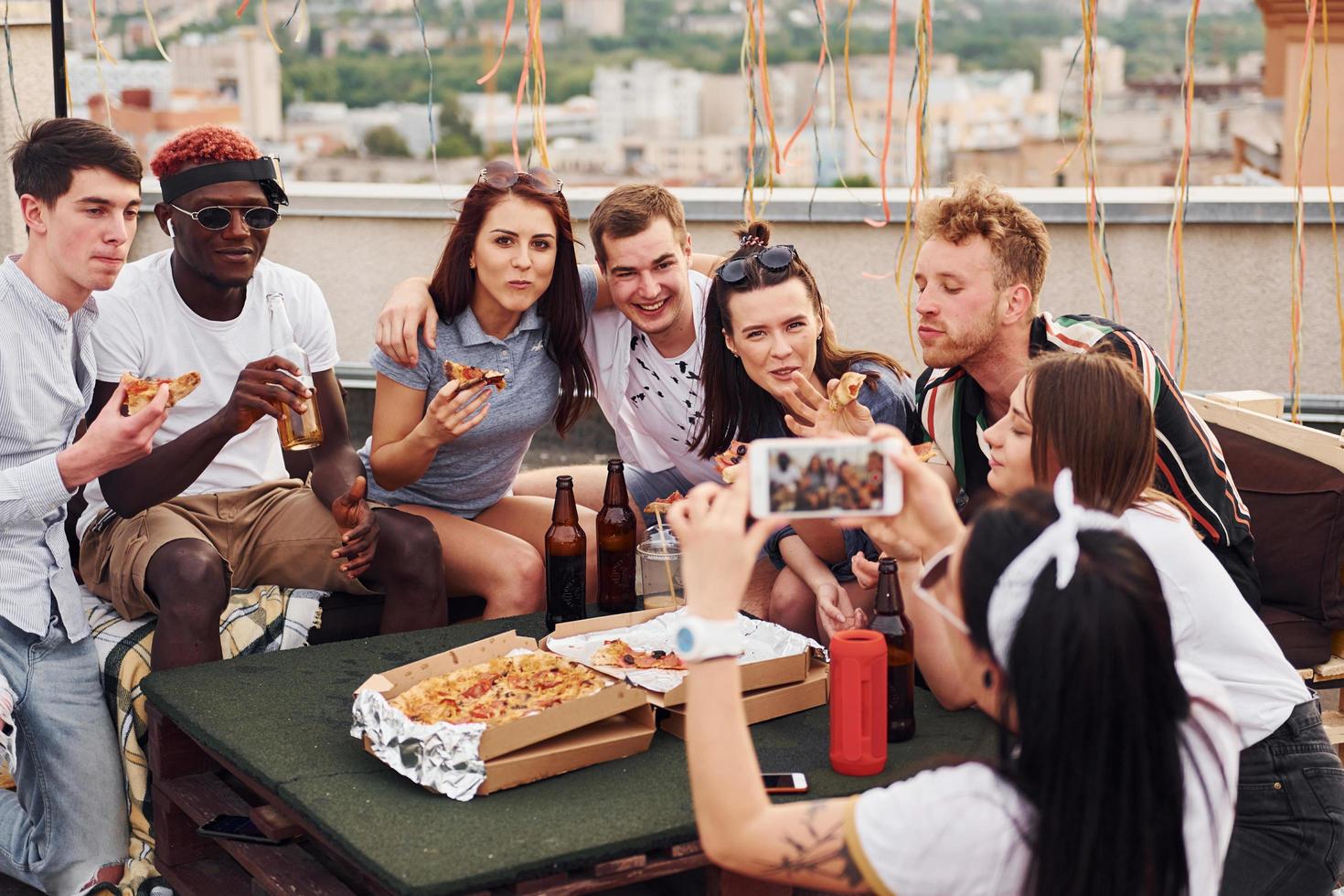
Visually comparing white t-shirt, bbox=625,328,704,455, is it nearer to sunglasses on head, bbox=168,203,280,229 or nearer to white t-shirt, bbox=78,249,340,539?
white t-shirt, bbox=78,249,340,539

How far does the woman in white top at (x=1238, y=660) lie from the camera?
2016 millimetres

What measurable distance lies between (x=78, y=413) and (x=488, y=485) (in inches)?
39.5

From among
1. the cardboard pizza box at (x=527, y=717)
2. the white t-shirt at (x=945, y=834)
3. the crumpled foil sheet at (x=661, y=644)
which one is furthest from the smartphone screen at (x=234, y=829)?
the white t-shirt at (x=945, y=834)

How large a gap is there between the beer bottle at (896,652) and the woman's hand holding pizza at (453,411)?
1.12 m

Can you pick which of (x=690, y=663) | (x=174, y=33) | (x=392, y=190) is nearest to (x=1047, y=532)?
(x=690, y=663)

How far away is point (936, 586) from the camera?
1.68 metres

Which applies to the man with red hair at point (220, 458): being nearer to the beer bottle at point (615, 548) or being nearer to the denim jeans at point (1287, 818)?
the beer bottle at point (615, 548)

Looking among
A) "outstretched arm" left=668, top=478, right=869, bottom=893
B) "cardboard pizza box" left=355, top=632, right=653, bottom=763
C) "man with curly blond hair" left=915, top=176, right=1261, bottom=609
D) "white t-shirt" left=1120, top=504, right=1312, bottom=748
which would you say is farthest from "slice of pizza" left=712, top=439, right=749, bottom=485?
"outstretched arm" left=668, top=478, right=869, bottom=893

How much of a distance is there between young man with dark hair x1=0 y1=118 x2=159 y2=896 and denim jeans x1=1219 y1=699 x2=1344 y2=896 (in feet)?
6.79

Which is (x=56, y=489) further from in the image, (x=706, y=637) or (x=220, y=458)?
(x=706, y=637)

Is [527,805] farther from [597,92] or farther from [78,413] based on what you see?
[597,92]

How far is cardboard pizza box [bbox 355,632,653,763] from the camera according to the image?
214 centimetres

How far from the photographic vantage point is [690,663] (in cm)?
152

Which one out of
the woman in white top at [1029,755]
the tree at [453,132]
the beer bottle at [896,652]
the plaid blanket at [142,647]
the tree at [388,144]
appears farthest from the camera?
the tree at [388,144]
